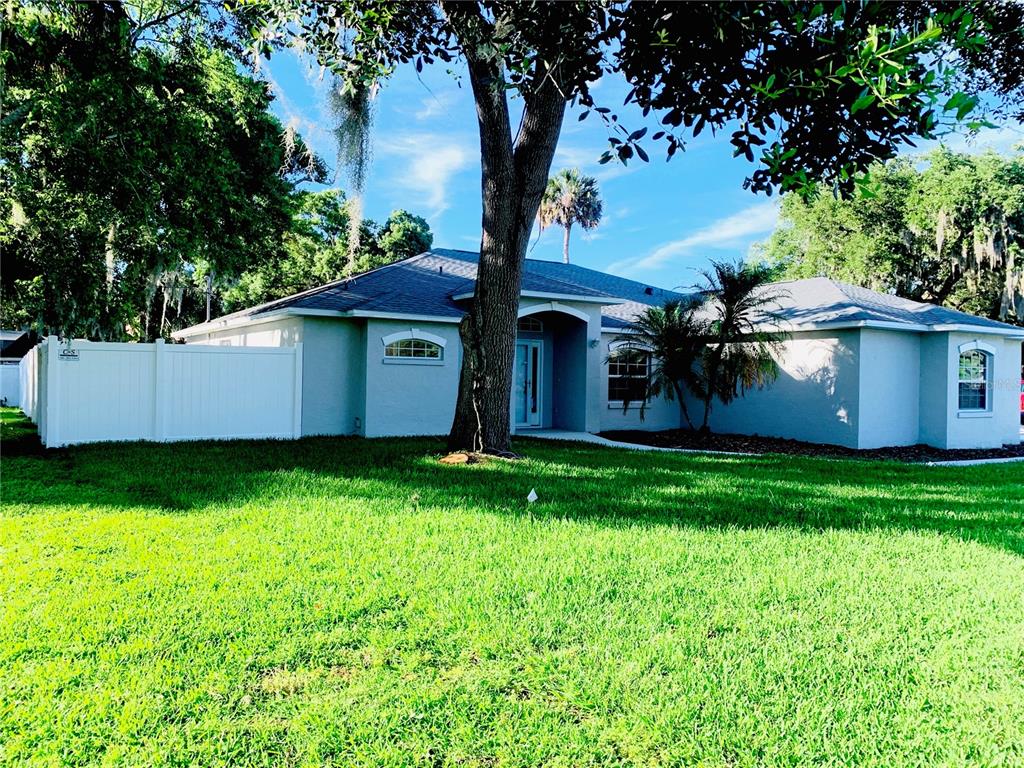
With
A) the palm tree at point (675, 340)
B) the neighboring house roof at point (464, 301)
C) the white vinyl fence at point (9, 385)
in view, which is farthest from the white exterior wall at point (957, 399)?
the white vinyl fence at point (9, 385)

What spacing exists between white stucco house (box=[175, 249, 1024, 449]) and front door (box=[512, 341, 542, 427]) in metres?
0.03

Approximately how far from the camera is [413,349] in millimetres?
13516

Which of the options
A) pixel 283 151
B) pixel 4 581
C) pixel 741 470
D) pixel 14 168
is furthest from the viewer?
pixel 283 151

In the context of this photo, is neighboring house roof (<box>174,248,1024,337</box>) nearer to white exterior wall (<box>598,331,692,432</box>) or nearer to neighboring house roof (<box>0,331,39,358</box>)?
white exterior wall (<box>598,331,692,432</box>)

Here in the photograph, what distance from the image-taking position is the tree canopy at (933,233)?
21.8 meters

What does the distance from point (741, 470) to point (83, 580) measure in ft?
27.1

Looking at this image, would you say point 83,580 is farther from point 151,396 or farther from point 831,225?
point 831,225

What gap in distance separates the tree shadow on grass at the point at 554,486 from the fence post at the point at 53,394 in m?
0.51

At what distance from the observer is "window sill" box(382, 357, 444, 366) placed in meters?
13.1

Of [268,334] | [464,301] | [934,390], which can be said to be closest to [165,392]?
[268,334]

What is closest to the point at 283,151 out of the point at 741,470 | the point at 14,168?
the point at 14,168

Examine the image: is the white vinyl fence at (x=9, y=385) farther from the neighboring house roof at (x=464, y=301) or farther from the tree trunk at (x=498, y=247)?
the tree trunk at (x=498, y=247)

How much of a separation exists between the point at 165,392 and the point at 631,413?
10.6 metres

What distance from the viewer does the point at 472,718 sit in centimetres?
260
